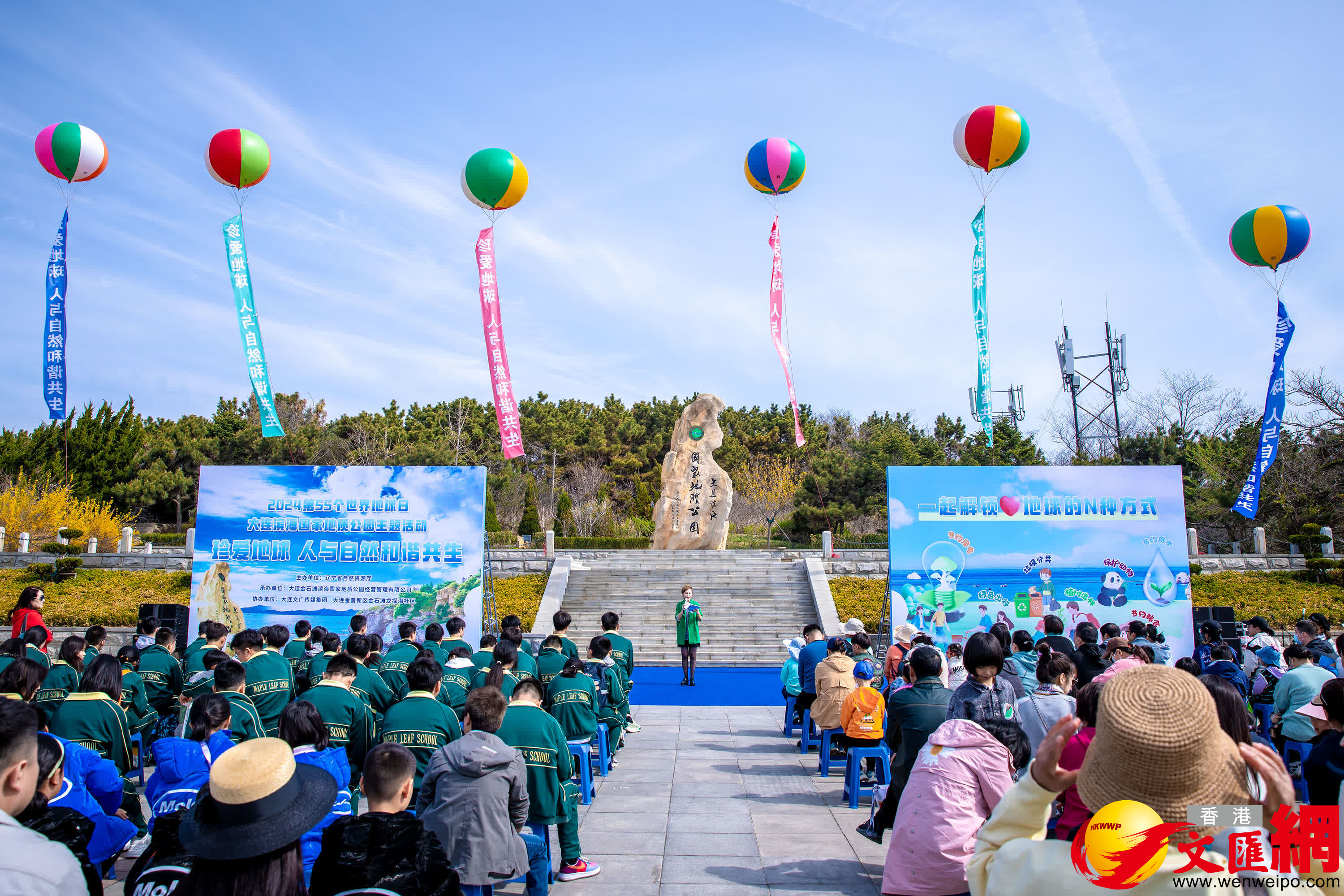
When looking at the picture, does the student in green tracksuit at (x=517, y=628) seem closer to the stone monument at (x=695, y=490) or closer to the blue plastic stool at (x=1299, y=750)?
the blue plastic stool at (x=1299, y=750)

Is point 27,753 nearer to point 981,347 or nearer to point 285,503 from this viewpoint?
point 285,503

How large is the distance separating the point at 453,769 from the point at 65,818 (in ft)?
4.74

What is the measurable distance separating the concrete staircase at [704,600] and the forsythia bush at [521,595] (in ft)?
2.31

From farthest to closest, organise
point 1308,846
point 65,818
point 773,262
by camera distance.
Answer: point 773,262
point 65,818
point 1308,846

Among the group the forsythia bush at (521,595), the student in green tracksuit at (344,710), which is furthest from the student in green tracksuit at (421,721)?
the forsythia bush at (521,595)

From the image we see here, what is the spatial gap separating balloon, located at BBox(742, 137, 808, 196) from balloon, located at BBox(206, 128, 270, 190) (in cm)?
834

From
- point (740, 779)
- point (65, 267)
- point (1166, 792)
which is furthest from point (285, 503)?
point (1166, 792)

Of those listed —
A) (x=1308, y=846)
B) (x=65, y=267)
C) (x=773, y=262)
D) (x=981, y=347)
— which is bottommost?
(x=1308, y=846)

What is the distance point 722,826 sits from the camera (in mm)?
5688

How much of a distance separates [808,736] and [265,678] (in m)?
4.88

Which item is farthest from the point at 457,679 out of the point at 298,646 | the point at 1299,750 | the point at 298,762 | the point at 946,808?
the point at 1299,750

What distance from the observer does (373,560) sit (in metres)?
12.5

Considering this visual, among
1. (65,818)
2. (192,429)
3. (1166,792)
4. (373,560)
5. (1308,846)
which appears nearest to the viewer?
(1166,792)

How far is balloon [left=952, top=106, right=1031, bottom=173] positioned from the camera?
1301cm
